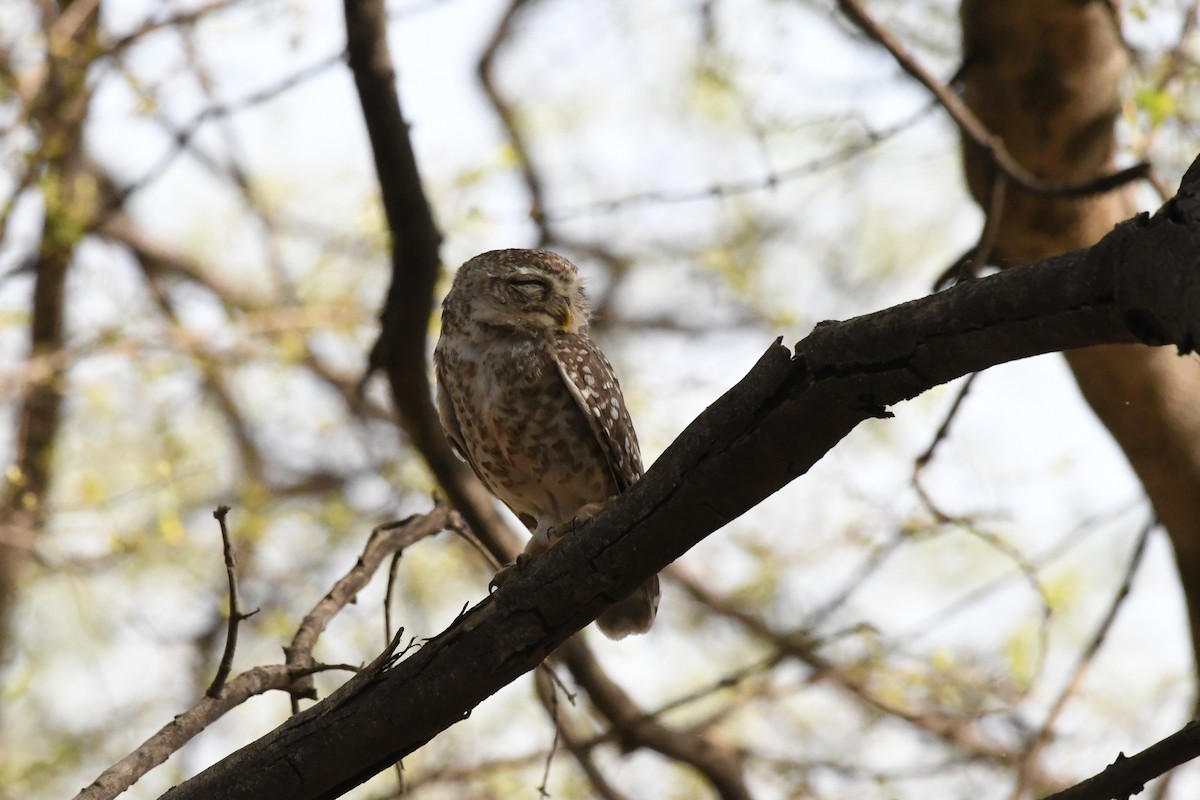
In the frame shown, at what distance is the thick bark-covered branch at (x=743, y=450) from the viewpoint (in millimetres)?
1818

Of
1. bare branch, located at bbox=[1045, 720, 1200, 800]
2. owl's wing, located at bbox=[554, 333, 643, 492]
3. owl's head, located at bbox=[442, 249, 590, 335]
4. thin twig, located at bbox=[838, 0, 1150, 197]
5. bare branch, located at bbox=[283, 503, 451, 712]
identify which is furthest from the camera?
owl's head, located at bbox=[442, 249, 590, 335]

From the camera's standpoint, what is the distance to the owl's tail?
Result: 3973 millimetres

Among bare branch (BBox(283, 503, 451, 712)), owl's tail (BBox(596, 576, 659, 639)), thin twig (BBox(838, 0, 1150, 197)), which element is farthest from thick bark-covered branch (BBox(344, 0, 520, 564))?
thin twig (BBox(838, 0, 1150, 197))

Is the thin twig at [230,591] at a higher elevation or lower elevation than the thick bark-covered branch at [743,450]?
higher

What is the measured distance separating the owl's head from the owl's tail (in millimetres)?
962

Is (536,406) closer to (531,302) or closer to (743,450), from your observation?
(531,302)

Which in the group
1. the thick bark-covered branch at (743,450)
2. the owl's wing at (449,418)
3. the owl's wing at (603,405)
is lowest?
the thick bark-covered branch at (743,450)

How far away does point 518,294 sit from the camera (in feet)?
14.6

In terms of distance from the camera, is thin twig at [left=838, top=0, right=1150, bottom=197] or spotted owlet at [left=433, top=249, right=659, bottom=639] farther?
thin twig at [left=838, top=0, right=1150, bottom=197]

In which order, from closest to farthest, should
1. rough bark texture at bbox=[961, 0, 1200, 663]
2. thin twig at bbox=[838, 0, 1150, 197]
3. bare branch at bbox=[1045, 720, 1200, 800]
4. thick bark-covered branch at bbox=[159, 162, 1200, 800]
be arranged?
thick bark-covered branch at bbox=[159, 162, 1200, 800]
bare branch at bbox=[1045, 720, 1200, 800]
thin twig at bbox=[838, 0, 1150, 197]
rough bark texture at bbox=[961, 0, 1200, 663]

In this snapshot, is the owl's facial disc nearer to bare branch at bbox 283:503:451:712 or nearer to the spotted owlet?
the spotted owlet

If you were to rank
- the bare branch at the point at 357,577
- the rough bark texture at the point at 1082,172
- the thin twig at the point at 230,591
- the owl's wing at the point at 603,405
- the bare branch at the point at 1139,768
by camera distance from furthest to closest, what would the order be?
1. the rough bark texture at the point at 1082,172
2. the owl's wing at the point at 603,405
3. the bare branch at the point at 357,577
4. the thin twig at the point at 230,591
5. the bare branch at the point at 1139,768

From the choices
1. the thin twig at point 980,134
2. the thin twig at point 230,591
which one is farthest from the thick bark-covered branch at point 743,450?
the thin twig at point 980,134

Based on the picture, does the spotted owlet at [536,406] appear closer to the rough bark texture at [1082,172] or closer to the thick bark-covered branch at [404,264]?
the thick bark-covered branch at [404,264]
